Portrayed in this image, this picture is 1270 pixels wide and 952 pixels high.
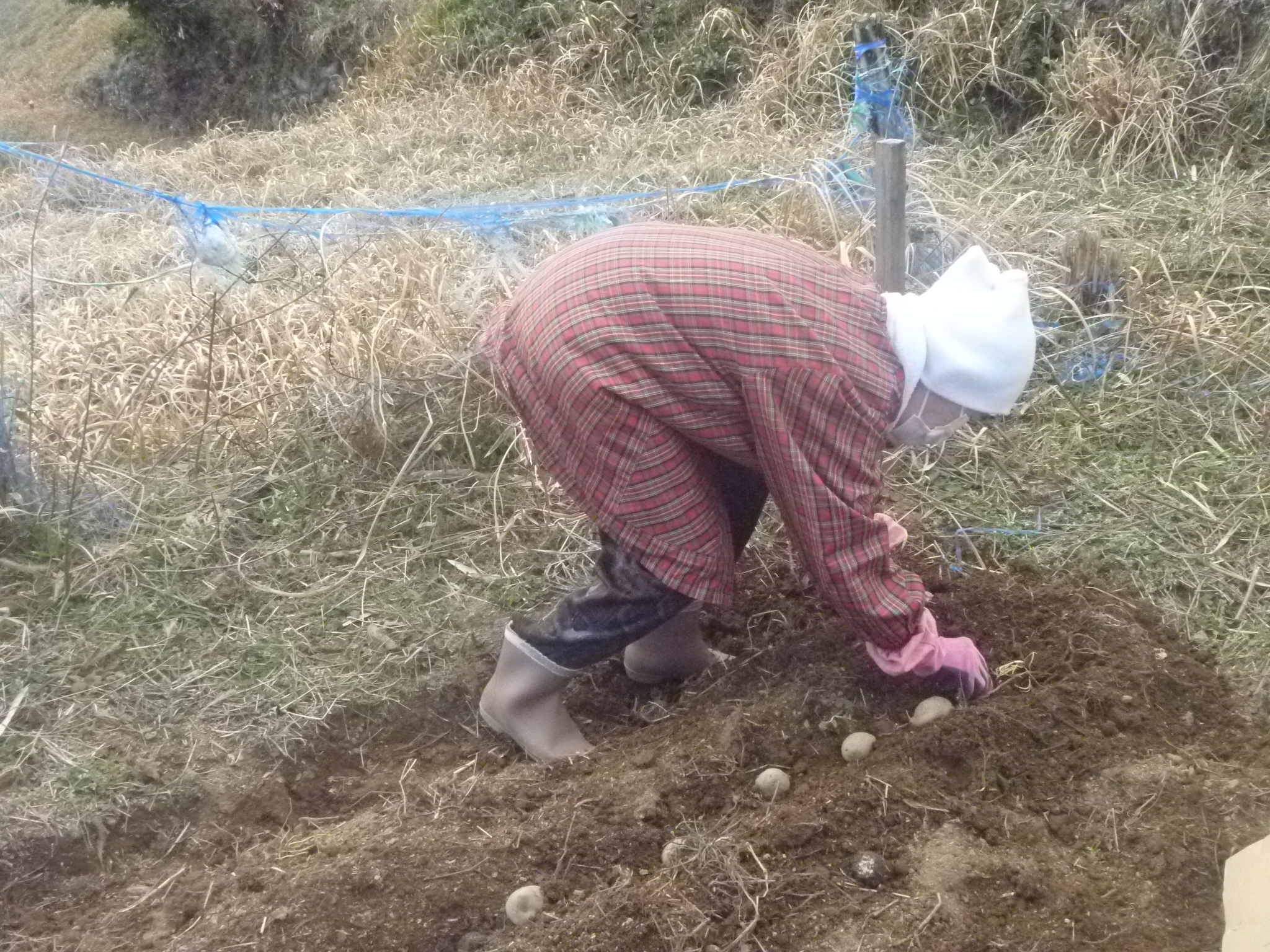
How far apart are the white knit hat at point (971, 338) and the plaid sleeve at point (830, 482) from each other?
151 millimetres

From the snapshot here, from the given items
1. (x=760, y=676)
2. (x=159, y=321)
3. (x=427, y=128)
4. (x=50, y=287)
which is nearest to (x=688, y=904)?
(x=760, y=676)

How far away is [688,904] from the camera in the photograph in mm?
1998

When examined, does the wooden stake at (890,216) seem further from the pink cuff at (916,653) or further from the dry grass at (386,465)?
the pink cuff at (916,653)

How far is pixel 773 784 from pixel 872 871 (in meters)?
0.32

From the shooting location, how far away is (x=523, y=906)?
212cm

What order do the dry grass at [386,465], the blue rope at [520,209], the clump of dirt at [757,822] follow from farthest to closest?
the blue rope at [520,209] → the dry grass at [386,465] → the clump of dirt at [757,822]

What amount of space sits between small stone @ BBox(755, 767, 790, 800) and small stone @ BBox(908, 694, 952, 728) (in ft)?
1.01

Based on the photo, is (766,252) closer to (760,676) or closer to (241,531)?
(760,676)

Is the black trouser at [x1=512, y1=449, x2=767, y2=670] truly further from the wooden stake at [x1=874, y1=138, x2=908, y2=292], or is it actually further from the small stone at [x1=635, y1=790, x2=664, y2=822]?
the wooden stake at [x1=874, y1=138, x2=908, y2=292]

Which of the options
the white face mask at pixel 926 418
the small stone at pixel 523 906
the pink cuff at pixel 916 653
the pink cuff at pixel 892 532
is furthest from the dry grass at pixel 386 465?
the white face mask at pixel 926 418

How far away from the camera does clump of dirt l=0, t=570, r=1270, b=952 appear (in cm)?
197

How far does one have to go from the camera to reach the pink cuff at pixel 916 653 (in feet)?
7.32

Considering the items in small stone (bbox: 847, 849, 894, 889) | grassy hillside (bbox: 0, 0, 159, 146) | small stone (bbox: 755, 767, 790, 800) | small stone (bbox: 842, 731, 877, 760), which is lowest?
grassy hillside (bbox: 0, 0, 159, 146)

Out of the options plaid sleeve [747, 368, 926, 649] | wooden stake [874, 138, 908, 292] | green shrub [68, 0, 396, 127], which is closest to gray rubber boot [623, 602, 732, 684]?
plaid sleeve [747, 368, 926, 649]
